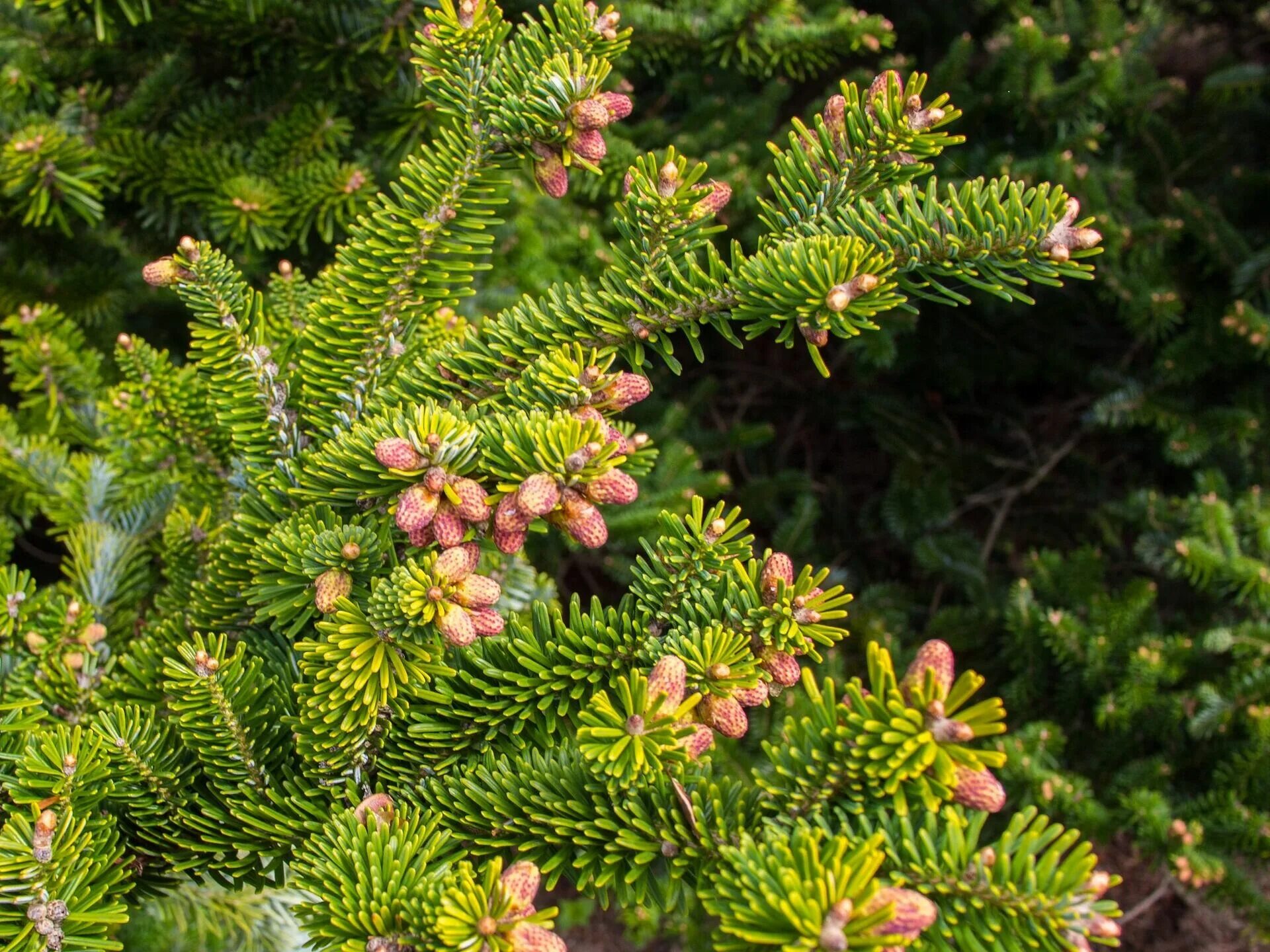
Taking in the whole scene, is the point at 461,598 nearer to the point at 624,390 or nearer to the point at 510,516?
the point at 510,516

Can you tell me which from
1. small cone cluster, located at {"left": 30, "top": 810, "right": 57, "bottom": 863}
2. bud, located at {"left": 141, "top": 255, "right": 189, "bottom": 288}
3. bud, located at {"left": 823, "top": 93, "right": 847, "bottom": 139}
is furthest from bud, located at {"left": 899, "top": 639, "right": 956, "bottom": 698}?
Result: bud, located at {"left": 141, "top": 255, "right": 189, "bottom": 288}

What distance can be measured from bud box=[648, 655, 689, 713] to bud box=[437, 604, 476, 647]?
0.13 metres

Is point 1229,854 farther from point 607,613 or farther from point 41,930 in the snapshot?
point 41,930

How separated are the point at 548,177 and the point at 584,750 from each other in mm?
516

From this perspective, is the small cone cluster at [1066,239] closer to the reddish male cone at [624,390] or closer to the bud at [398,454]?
the reddish male cone at [624,390]

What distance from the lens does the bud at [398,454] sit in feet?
2.01

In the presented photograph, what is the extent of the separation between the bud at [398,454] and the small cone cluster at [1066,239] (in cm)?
50

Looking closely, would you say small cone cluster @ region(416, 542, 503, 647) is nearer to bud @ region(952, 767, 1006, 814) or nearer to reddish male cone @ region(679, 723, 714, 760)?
reddish male cone @ region(679, 723, 714, 760)

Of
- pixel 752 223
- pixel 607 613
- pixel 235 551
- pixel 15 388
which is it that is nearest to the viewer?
pixel 607 613

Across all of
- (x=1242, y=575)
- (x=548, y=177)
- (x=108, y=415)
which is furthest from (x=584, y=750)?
(x=1242, y=575)

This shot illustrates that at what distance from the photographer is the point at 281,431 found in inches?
31.5

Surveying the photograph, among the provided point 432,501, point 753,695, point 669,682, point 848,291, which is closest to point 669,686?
point 669,682

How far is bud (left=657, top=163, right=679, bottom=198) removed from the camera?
0.69 meters

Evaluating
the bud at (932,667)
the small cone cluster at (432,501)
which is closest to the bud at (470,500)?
the small cone cluster at (432,501)
